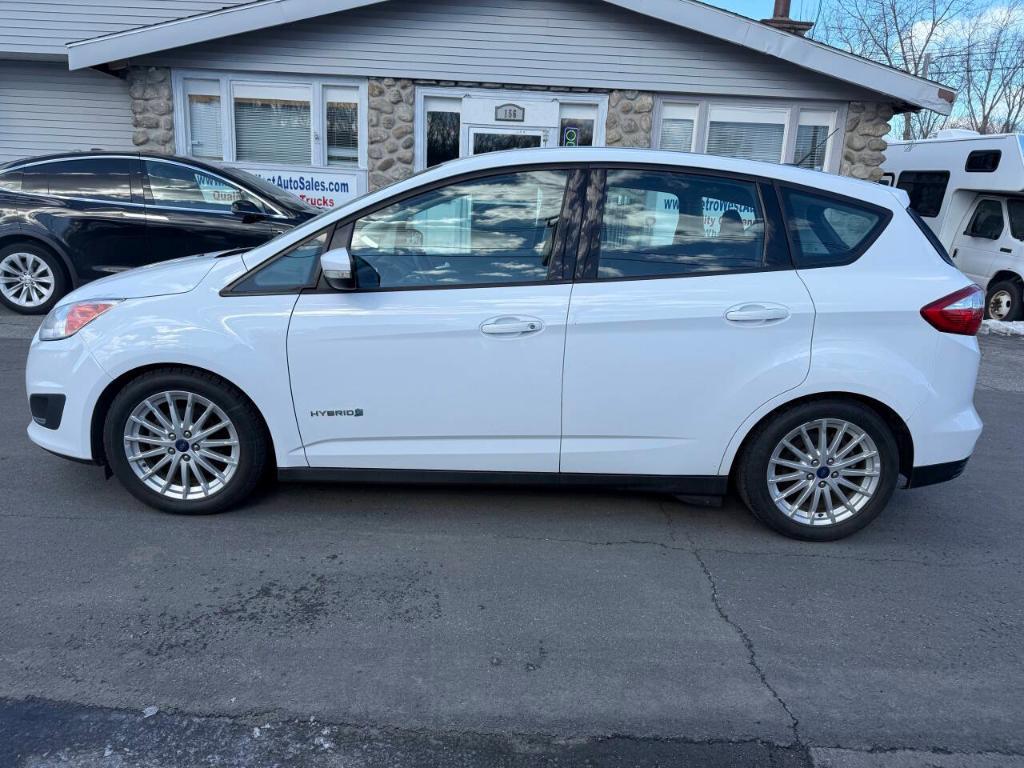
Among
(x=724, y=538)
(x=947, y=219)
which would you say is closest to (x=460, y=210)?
(x=724, y=538)

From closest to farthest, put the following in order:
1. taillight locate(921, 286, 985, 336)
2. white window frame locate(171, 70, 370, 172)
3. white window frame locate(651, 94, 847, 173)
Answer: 1. taillight locate(921, 286, 985, 336)
2. white window frame locate(171, 70, 370, 172)
3. white window frame locate(651, 94, 847, 173)

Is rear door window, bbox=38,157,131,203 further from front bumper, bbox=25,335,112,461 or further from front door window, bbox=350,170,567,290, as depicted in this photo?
front door window, bbox=350,170,567,290

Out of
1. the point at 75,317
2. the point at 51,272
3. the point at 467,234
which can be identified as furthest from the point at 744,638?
the point at 51,272

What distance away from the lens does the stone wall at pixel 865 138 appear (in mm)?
11578

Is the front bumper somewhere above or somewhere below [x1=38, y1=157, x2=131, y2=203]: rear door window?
below

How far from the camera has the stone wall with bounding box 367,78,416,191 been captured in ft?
36.9

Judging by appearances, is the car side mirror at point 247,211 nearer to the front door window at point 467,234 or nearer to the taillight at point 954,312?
the front door window at point 467,234

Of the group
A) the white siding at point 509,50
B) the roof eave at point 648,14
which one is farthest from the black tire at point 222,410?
the white siding at point 509,50

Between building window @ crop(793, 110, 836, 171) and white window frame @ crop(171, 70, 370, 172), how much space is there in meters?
6.41

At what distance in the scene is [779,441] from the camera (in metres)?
3.86

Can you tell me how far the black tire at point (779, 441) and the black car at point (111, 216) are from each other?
6.31 metres

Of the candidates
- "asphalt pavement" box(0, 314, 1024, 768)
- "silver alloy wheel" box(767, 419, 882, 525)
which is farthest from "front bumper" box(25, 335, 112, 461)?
"silver alloy wheel" box(767, 419, 882, 525)

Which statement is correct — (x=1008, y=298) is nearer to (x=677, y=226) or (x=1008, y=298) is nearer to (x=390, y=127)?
(x=390, y=127)

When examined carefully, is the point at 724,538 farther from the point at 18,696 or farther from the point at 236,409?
the point at 18,696
